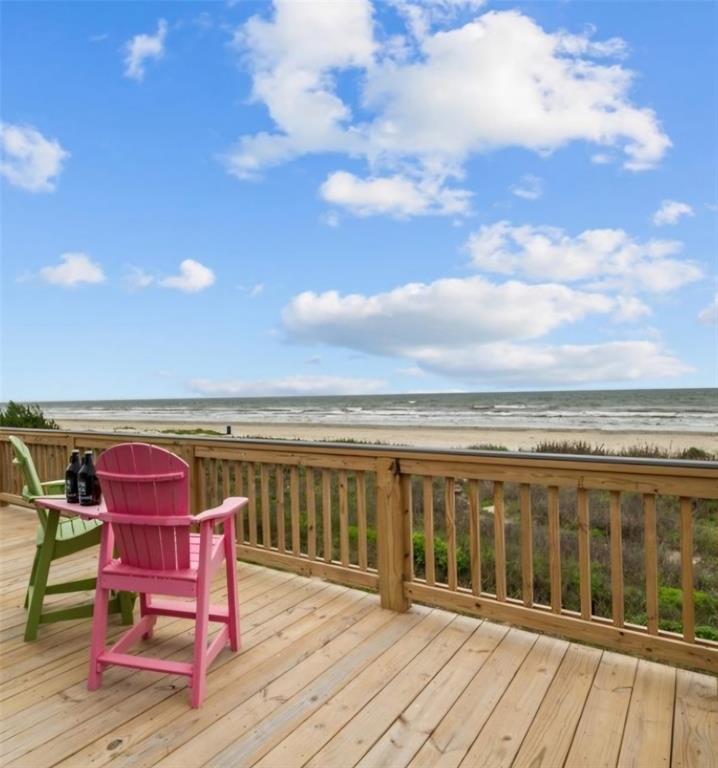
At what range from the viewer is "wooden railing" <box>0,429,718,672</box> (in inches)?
79.9

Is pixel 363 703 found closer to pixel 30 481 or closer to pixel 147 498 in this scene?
pixel 147 498

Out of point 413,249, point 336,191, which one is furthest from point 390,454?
point 413,249

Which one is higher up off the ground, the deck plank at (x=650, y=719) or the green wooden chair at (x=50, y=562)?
the green wooden chair at (x=50, y=562)

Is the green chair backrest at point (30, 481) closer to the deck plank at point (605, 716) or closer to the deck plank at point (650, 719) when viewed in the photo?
the deck plank at point (605, 716)

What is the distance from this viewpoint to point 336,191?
11320 mm

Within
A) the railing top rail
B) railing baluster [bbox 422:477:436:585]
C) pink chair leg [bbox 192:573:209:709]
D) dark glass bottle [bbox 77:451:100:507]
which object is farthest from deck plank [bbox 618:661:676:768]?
dark glass bottle [bbox 77:451:100:507]

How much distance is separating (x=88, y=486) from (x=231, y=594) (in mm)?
849

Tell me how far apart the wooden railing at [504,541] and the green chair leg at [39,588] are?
119 centimetres

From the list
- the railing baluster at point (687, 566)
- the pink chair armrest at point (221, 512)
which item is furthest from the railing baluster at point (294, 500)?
the railing baluster at point (687, 566)

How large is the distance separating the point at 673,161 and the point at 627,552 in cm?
878

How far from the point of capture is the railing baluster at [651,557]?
79.5 inches

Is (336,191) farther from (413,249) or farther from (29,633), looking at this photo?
(29,633)

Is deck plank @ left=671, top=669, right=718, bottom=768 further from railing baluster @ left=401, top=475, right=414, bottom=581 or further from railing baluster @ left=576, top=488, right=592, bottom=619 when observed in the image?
railing baluster @ left=401, top=475, right=414, bottom=581

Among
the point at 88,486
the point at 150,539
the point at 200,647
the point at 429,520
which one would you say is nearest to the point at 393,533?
the point at 429,520
